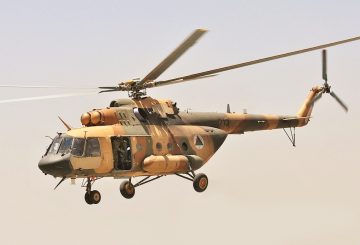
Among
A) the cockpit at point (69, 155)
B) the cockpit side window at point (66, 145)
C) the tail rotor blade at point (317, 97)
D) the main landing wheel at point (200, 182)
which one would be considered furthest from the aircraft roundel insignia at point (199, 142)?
the tail rotor blade at point (317, 97)

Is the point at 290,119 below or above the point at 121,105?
below

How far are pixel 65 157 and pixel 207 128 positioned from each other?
7158mm

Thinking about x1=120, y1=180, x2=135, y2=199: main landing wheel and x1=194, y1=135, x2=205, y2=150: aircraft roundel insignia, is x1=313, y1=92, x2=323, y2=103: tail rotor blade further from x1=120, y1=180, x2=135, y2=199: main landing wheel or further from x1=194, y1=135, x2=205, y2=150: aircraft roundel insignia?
x1=120, y1=180, x2=135, y2=199: main landing wheel

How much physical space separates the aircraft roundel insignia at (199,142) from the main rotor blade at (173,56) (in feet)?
11.9

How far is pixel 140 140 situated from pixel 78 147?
2636 millimetres

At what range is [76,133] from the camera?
2702 centimetres

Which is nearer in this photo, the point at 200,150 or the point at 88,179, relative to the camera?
the point at 88,179

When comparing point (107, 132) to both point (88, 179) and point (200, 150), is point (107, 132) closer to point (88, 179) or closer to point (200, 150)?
Answer: point (88, 179)

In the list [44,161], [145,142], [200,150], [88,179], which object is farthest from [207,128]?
[44,161]

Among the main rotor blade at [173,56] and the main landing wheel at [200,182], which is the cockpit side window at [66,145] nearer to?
the main rotor blade at [173,56]

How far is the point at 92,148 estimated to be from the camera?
88.4ft

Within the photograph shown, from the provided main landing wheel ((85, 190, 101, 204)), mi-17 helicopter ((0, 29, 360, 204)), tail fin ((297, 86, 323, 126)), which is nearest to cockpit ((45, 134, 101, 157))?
mi-17 helicopter ((0, 29, 360, 204))

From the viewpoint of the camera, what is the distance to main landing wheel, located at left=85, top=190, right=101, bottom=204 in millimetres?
28344

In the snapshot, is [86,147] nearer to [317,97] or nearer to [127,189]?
[127,189]
